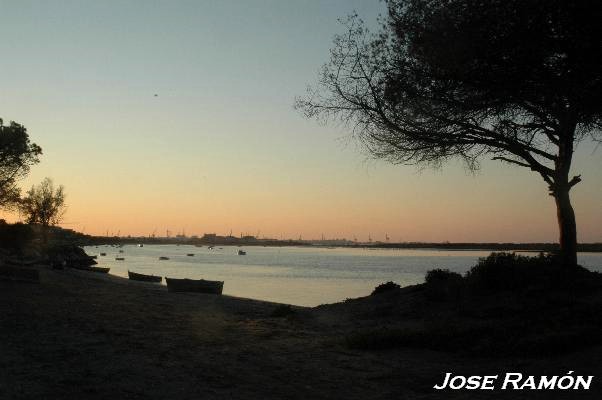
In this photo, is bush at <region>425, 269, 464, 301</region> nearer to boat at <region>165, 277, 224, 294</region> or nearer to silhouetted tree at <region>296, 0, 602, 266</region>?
silhouetted tree at <region>296, 0, 602, 266</region>

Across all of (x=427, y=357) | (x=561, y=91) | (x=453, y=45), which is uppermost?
(x=453, y=45)

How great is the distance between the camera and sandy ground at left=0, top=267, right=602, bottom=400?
7578 millimetres

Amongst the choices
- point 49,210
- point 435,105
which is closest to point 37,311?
point 435,105

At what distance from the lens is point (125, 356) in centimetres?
963

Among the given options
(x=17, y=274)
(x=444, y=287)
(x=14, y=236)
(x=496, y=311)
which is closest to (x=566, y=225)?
(x=444, y=287)

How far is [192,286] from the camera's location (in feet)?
110

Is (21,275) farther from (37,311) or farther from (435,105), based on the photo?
(435,105)

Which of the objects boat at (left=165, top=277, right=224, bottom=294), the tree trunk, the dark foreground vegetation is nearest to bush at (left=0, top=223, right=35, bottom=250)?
boat at (left=165, top=277, right=224, bottom=294)

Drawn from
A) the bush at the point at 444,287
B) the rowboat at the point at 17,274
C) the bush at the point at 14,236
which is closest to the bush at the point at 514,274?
the bush at the point at 444,287

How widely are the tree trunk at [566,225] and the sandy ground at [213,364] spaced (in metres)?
8.37

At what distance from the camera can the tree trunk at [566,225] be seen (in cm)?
1809

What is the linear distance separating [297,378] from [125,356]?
3.10 meters

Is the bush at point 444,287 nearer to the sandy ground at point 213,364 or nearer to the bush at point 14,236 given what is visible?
the sandy ground at point 213,364

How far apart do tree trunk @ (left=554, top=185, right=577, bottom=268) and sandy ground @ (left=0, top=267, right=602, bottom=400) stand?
8.37m
